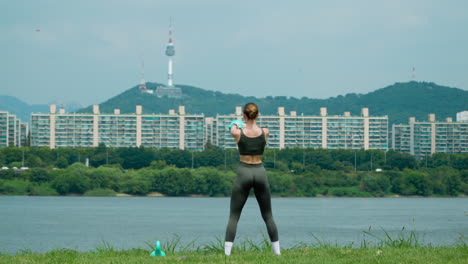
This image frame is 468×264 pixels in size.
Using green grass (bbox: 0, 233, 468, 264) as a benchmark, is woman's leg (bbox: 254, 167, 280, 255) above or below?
above

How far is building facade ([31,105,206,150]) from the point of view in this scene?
191250 mm

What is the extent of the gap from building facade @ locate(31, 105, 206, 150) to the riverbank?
584 feet

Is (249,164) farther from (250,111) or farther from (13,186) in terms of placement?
(13,186)

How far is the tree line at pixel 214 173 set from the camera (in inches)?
4656

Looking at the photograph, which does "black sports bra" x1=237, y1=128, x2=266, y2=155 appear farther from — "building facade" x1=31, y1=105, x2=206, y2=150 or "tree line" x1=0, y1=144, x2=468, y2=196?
"building facade" x1=31, y1=105, x2=206, y2=150

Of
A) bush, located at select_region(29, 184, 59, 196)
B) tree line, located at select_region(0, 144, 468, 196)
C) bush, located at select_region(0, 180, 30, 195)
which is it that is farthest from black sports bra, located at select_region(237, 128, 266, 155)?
bush, located at select_region(0, 180, 30, 195)

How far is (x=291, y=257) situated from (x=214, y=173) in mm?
109057

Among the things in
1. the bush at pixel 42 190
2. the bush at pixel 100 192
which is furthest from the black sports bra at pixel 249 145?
the bush at pixel 42 190

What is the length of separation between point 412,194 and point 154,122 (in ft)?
265

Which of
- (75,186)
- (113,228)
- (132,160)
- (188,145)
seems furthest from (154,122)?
(113,228)

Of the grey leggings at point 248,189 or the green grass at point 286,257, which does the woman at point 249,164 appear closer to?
the grey leggings at point 248,189

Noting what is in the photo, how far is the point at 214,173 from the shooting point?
121312 millimetres

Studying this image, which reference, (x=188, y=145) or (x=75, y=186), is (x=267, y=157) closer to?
(x=75, y=186)

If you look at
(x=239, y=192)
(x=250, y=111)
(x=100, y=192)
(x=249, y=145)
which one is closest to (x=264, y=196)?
(x=239, y=192)
